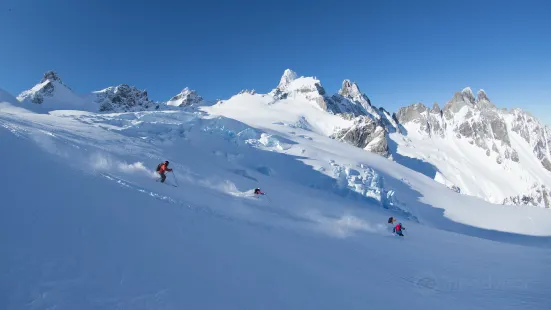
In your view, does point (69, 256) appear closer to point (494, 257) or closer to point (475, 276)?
point (475, 276)

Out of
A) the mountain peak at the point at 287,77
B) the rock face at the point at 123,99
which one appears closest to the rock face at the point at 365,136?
the mountain peak at the point at 287,77

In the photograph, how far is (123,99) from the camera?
138 m

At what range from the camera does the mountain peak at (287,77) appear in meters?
187

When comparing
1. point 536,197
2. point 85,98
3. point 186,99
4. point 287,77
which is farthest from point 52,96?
point 536,197

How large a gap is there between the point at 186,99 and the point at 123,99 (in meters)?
37.4

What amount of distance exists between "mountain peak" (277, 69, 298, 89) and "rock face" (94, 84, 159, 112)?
7549cm

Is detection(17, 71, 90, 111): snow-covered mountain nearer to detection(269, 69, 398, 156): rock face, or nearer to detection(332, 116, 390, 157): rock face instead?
detection(269, 69, 398, 156): rock face

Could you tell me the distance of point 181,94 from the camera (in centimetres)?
17888

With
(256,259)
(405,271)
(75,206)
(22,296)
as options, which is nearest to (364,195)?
(405,271)

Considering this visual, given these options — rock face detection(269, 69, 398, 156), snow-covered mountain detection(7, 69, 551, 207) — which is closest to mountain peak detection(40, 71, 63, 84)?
snow-covered mountain detection(7, 69, 551, 207)

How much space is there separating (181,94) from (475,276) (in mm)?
179580

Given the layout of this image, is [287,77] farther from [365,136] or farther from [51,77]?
[51,77]

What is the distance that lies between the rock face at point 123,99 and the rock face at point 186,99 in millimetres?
23856

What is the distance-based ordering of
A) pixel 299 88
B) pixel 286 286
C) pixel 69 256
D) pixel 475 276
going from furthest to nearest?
pixel 299 88
pixel 475 276
pixel 286 286
pixel 69 256
